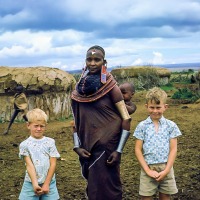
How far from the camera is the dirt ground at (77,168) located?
5.47 m

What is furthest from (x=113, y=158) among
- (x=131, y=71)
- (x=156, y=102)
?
(x=131, y=71)

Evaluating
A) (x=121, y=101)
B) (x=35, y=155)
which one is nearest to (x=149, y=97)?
(x=121, y=101)

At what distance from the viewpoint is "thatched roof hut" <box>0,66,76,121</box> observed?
11.9 meters

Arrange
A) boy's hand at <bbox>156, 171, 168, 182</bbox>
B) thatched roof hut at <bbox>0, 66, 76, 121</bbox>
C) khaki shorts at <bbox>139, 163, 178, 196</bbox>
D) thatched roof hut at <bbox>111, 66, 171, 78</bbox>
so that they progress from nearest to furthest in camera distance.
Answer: boy's hand at <bbox>156, 171, 168, 182</bbox> < khaki shorts at <bbox>139, 163, 178, 196</bbox> < thatched roof hut at <bbox>0, 66, 76, 121</bbox> < thatched roof hut at <bbox>111, 66, 171, 78</bbox>

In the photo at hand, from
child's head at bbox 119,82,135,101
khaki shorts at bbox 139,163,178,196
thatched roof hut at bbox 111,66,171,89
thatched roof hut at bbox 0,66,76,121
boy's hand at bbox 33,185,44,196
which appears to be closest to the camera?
boy's hand at bbox 33,185,44,196

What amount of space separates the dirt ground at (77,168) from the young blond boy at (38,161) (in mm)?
1661

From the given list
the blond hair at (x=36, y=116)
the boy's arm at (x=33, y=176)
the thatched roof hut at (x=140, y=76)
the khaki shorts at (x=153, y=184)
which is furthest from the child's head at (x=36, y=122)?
the thatched roof hut at (x=140, y=76)

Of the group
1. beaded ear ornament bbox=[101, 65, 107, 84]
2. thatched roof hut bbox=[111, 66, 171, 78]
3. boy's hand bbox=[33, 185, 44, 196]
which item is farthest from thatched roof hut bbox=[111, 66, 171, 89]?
boy's hand bbox=[33, 185, 44, 196]

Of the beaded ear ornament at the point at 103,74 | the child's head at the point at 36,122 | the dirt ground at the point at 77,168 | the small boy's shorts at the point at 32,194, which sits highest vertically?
the beaded ear ornament at the point at 103,74

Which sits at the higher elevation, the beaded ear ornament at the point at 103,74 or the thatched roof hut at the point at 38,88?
the beaded ear ornament at the point at 103,74

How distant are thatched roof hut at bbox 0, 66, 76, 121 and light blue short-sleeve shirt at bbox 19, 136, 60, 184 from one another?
27.0 feet

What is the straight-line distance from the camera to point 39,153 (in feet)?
12.1

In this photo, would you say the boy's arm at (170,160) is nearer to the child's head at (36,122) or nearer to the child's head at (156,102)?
the child's head at (156,102)

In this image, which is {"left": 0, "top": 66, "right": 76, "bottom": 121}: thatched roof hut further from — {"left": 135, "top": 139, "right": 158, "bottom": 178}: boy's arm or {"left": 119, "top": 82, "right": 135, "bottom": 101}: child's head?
{"left": 135, "top": 139, "right": 158, "bottom": 178}: boy's arm
